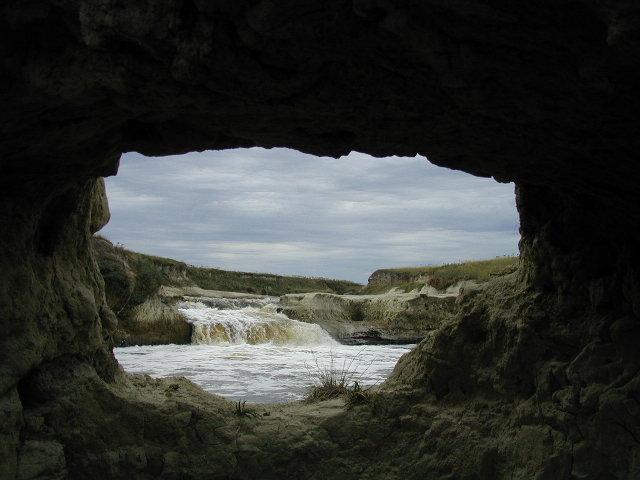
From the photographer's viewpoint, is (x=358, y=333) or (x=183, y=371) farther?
(x=358, y=333)

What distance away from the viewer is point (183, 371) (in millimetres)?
10672

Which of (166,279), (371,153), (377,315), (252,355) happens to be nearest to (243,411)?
(371,153)

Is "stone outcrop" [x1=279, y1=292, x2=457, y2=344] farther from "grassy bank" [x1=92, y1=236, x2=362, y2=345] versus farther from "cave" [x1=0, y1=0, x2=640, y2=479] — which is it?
"cave" [x1=0, y1=0, x2=640, y2=479]

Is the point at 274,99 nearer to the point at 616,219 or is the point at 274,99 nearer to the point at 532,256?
the point at 616,219

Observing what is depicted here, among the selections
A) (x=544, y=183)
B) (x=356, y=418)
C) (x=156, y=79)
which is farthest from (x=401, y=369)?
(x=156, y=79)

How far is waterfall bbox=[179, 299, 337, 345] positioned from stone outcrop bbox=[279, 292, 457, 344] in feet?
1.89

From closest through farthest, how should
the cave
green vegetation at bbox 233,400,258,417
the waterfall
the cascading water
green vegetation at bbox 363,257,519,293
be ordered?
1. the cave
2. green vegetation at bbox 233,400,258,417
3. the cascading water
4. the waterfall
5. green vegetation at bbox 363,257,519,293

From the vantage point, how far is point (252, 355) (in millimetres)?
13344

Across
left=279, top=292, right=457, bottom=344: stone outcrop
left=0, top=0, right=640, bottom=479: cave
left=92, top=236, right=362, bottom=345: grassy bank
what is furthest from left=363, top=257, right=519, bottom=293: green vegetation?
left=0, top=0, right=640, bottom=479: cave

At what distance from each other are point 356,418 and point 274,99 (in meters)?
2.73

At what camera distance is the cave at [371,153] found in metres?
2.55

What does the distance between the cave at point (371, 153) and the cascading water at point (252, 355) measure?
307 centimetres

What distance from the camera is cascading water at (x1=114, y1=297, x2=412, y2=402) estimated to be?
9031 mm

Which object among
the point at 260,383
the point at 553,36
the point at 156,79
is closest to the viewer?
the point at 553,36
